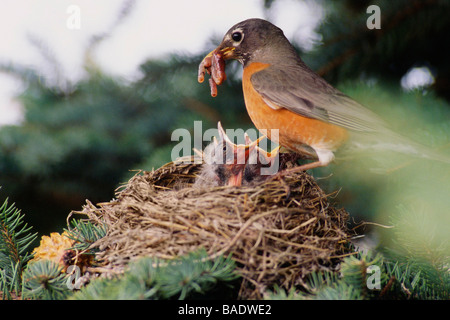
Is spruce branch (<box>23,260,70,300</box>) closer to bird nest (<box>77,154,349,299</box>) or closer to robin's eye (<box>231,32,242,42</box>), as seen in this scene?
bird nest (<box>77,154,349,299</box>)

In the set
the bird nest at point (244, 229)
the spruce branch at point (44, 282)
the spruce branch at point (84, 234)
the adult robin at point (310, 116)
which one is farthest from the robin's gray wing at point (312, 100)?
the spruce branch at point (44, 282)

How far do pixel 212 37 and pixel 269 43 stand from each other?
16.2 inches

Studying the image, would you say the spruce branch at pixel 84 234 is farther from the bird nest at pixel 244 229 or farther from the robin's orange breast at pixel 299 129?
the robin's orange breast at pixel 299 129

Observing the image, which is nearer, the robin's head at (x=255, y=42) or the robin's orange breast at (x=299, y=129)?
the robin's orange breast at (x=299, y=129)

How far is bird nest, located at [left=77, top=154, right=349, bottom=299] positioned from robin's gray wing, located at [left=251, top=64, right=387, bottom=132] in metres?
0.46

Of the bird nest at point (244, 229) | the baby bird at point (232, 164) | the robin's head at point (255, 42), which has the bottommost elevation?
the bird nest at point (244, 229)

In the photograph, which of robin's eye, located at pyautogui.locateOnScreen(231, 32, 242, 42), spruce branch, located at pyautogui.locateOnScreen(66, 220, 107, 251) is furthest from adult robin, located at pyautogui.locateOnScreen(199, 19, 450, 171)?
spruce branch, located at pyautogui.locateOnScreen(66, 220, 107, 251)

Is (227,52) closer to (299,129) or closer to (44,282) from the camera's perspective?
(299,129)

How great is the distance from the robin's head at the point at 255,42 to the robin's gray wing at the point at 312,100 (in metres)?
0.27

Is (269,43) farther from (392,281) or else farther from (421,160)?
(392,281)

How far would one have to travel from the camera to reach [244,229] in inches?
64.7

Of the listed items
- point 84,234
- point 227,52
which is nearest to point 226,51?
point 227,52

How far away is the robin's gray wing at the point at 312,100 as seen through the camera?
2355 millimetres
